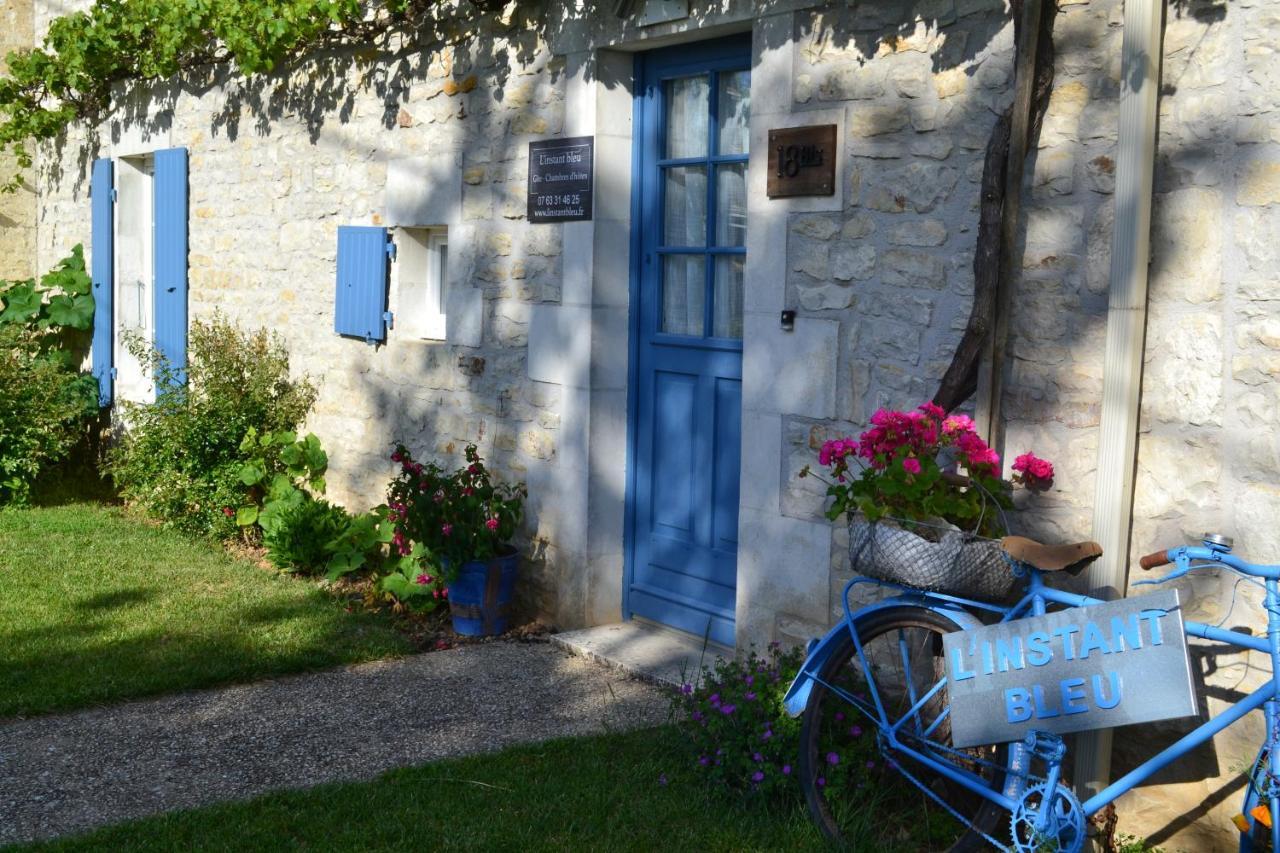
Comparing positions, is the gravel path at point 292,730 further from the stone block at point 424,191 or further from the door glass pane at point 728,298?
the stone block at point 424,191

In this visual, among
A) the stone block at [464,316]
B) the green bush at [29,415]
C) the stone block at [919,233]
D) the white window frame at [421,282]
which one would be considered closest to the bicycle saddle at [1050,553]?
the stone block at [919,233]

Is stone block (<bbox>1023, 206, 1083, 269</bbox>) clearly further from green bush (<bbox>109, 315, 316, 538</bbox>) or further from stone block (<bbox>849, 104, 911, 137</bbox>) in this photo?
green bush (<bbox>109, 315, 316, 538</bbox>)

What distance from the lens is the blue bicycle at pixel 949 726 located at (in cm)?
323

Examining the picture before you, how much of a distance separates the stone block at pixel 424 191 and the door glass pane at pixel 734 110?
1684mm

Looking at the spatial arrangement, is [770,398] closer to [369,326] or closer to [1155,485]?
[1155,485]

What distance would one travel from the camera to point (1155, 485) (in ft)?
12.4

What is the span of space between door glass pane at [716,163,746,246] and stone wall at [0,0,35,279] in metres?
7.53

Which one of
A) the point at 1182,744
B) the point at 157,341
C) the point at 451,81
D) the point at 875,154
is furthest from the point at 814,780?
the point at 157,341

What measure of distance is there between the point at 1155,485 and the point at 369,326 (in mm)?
4622

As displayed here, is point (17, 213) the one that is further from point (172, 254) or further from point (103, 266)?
point (172, 254)

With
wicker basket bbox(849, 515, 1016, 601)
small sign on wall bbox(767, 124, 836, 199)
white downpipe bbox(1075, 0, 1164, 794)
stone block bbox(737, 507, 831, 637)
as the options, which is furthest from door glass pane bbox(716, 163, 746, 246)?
wicker basket bbox(849, 515, 1016, 601)

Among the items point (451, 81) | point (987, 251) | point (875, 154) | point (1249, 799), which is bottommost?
point (1249, 799)

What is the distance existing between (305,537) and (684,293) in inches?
108

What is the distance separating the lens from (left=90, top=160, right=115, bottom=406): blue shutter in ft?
32.8
